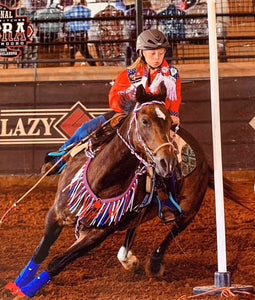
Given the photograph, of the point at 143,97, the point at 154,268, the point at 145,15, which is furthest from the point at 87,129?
the point at 145,15

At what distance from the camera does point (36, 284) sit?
147 inches

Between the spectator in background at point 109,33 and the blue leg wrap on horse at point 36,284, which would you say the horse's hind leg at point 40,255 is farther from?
the spectator in background at point 109,33

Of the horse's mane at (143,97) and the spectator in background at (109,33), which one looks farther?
the spectator in background at (109,33)

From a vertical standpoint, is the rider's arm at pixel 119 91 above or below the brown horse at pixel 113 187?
above

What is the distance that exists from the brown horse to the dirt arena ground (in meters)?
0.21

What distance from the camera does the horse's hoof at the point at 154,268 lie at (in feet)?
14.0

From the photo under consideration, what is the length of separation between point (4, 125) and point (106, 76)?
41.9 inches

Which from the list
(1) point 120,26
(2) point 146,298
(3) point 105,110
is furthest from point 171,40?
(2) point 146,298

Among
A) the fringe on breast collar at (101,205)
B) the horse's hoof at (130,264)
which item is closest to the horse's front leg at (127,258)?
the horse's hoof at (130,264)

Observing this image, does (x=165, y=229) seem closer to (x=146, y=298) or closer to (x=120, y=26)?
(x=146, y=298)

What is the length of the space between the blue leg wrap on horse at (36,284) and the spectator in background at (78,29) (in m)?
2.86

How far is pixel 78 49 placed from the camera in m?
6.22

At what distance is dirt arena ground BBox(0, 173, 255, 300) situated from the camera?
4.02m

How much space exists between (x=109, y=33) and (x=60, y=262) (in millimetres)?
3199
